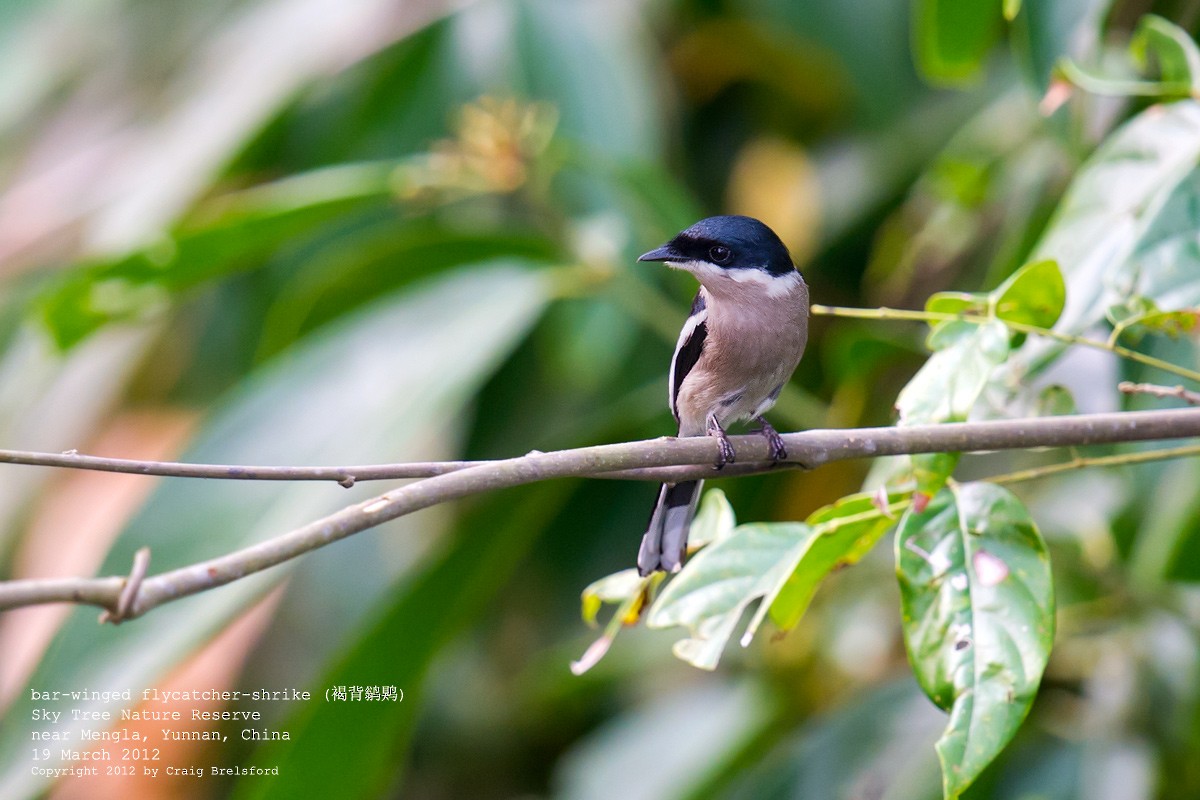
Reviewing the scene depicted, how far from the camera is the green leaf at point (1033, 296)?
1.49 m

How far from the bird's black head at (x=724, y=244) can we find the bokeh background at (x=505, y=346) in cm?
39

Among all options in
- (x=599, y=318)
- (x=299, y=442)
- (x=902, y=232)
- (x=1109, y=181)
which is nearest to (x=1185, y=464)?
(x=1109, y=181)

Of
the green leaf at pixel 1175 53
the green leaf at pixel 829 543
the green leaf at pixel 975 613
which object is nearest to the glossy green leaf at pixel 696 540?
the green leaf at pixel 829 543

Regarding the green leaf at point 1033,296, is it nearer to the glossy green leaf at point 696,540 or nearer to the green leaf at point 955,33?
the glossy green leaf at point 696,540

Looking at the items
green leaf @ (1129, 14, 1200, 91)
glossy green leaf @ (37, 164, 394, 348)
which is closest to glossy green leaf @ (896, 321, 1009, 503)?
green leaf @ (1129, 14, 1200, 91)

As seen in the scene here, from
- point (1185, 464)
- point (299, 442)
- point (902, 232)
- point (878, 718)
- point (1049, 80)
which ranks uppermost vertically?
point (299, 442)

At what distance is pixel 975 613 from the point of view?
4.75 ft

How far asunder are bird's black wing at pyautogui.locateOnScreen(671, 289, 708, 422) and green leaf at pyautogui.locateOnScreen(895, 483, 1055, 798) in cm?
77

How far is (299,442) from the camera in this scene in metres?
2.87

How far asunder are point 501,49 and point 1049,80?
230 centimetres

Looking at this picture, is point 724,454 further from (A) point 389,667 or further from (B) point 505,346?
(B) point 505,346

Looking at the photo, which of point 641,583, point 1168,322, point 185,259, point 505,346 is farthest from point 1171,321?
point 185,259

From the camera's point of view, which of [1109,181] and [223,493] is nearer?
[1109,181]

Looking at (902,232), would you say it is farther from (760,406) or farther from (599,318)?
(760,406)
